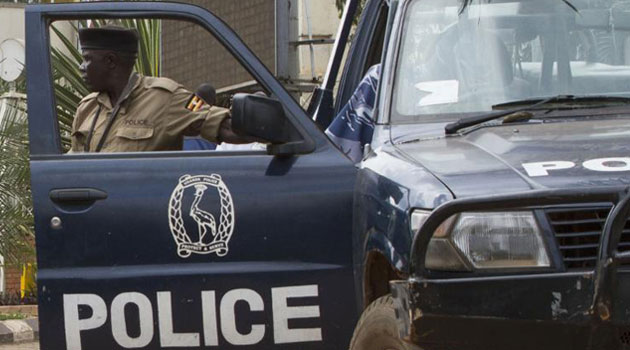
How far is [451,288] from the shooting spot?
147 inches

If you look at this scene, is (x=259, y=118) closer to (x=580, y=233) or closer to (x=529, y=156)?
(x=529, y=156)

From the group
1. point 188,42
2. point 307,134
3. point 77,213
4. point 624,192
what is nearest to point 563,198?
point 624,192

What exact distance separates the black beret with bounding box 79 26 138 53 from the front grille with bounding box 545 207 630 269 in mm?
2368

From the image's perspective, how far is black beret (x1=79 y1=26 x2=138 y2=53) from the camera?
5.64 m

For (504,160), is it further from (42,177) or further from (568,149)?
(42,177)

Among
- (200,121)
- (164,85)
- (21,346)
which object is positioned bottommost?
(21,346)

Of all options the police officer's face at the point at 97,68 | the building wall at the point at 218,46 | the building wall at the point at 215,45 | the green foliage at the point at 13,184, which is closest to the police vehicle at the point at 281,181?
the police officer's face at the point at 97,68

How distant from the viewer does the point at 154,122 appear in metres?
5.39

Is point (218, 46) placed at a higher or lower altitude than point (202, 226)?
higher

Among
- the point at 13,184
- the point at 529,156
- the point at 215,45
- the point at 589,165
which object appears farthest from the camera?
Result: the point at 215,45

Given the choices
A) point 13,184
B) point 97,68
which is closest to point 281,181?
point 97,68

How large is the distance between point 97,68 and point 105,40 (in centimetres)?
11

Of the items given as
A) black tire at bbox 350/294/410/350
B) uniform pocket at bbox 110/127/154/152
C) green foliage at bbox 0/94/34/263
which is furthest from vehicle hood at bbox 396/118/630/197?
green foliage at bbox 0/94/34/263

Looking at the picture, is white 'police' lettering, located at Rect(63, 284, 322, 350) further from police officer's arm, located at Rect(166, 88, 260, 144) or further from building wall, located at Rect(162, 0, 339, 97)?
building wall, located at Rect(162, 0, 339, 97)
